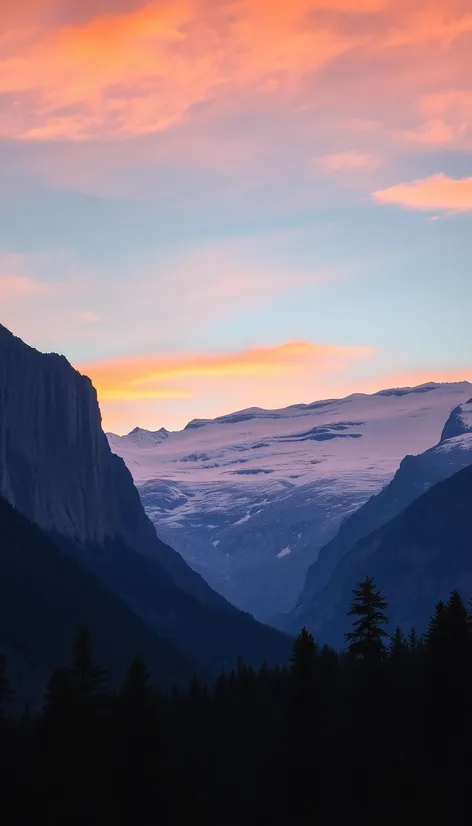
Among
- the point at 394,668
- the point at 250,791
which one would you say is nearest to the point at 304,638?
the point at 250,791

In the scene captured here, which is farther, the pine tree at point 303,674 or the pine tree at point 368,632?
the pine tree at point 368,632

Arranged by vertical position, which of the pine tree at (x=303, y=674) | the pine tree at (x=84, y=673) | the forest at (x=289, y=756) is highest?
the pine tree at (x=84, y=673)

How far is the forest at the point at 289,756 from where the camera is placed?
94.1 meters

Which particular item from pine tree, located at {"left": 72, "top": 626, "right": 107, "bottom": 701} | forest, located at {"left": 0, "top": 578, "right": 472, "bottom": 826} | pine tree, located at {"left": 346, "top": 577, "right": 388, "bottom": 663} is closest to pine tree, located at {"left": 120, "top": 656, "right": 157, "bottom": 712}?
forest, located at {"left": 0, "top": 578, "right": 472, "bottom": 826}

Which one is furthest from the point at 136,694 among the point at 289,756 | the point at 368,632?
the point at 368,632

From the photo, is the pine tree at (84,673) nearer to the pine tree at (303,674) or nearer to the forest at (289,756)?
the forest at (289,756)

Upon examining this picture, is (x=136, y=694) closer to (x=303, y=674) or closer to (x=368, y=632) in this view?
(x=303, y=674)

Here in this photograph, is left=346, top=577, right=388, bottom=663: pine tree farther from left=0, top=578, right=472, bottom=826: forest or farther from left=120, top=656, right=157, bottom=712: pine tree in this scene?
left=120, top=656, right=157, bottom=712: pine tree

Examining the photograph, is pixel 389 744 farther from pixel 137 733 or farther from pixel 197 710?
pixel 197 710

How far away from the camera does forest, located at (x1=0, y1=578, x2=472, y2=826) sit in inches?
3703

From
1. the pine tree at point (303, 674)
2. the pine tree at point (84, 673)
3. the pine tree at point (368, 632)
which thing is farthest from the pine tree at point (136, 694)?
the pine tree at point (368, 632)

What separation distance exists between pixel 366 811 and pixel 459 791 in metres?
6.53

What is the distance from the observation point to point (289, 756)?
107 meters

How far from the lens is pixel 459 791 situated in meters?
103
